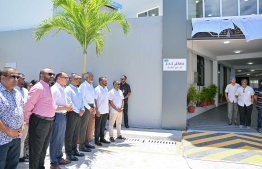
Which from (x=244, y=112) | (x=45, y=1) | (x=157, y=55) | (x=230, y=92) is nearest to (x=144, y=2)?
(x=45, y=1)

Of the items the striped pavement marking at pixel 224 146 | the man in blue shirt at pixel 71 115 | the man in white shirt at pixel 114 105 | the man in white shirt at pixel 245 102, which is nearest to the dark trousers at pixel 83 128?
the man in blue shirt at pixel 71 115

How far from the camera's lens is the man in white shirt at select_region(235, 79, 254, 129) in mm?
7793

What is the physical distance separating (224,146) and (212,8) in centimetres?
602

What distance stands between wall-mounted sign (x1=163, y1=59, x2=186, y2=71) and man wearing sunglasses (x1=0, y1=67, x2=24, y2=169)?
5769 mm

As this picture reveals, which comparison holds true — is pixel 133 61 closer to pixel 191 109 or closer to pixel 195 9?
pixel 195 9

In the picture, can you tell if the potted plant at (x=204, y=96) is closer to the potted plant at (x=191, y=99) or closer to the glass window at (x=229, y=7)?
the potted plant at (x=191, y=99)

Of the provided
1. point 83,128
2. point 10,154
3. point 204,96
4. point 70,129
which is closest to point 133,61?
point 83,128

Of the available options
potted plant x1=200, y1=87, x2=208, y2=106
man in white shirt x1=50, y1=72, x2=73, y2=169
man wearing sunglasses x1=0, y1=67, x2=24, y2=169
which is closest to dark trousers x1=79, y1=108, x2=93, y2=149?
man in white shirt x1=50, y1=72, x2=73, y2=169

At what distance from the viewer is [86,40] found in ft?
23.9

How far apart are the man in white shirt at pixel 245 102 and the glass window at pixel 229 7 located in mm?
3004

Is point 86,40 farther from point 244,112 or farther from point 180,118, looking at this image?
point 244,112

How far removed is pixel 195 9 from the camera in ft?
28.0

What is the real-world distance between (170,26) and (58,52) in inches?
207

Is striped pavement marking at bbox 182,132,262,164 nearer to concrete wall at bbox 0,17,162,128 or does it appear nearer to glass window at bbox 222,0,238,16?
concrete wall at bbox 0,17,162,128
